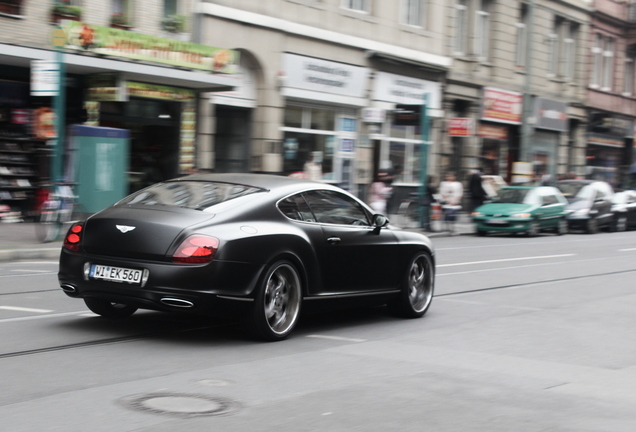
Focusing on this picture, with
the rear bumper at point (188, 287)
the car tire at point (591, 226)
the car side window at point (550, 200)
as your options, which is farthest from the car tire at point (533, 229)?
the rear bumper at point (188, 287)

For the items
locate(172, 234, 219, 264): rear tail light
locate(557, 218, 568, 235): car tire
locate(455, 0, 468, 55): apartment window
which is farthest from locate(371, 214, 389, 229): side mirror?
locate(455, 0, 468, 55): apartment window

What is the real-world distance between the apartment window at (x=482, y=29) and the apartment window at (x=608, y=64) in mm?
11646

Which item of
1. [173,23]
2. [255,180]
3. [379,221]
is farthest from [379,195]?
[255,180]

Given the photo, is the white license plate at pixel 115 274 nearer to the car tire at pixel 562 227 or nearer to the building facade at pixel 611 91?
the car tire at pixel 562 227

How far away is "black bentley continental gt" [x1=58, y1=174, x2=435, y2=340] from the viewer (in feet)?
23.0

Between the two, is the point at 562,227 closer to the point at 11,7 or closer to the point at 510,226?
the point at 510,226

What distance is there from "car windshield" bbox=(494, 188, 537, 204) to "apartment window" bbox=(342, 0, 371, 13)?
742 cm

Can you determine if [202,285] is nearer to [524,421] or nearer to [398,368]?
[398,368]

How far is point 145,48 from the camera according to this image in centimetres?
2017

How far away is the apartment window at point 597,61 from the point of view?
45.1m

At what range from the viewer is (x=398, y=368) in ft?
22.1

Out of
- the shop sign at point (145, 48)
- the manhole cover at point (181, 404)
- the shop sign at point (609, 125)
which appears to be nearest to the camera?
the manhole cover at point (181, 404)

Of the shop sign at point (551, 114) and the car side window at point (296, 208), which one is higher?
the shop sign at point (551, 114)

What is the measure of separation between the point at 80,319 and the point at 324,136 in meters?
20.9
